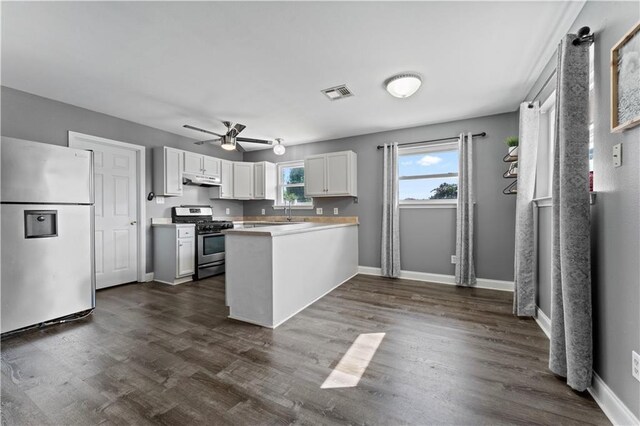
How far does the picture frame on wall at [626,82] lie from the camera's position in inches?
47.2

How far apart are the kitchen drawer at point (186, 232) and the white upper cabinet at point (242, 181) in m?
1.33

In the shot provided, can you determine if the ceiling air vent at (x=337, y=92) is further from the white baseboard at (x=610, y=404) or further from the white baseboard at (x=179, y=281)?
the white baseboard at (x=179, y=281)

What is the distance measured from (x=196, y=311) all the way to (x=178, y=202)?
2.44m

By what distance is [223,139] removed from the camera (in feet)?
11.6

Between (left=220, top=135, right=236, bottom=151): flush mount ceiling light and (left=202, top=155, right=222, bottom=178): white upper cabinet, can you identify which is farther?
(left=202, top=155, right=222, bottom=178): white upper cabinet

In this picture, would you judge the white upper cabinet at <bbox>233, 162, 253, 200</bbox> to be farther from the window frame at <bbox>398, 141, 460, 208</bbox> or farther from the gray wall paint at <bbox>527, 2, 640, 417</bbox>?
the gray wall paint at <bbox>527, 2, 640, 417</bbox>

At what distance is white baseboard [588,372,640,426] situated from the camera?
1.28 m

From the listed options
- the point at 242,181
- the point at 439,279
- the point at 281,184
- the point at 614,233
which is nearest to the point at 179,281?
the point at 242,181

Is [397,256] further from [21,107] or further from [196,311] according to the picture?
[21,107]

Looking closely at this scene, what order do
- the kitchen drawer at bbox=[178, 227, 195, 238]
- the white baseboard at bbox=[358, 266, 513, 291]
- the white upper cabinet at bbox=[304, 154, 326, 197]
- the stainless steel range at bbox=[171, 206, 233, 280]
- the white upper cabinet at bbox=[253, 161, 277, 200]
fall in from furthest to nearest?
1. the white upper cabinet at bbox=[253, 161, 277, 200]
2. the white upper cabinet at bbox=[304, 154, 326, 197]
3. the stainless steel range at bbox=[171, 206, 233, 280]
4. the kitchen drawer at bbox=[178, 227, 195, 238]
5. the white baseboard at bbox=[358, 266, 513, 291]

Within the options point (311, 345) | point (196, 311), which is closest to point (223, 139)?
point (196, 311)

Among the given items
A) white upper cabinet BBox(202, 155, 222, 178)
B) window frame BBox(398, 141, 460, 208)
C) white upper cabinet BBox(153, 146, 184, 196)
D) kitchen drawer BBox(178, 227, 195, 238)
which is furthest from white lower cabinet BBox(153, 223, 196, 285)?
window frame BBox(398, 141, 460, 208)

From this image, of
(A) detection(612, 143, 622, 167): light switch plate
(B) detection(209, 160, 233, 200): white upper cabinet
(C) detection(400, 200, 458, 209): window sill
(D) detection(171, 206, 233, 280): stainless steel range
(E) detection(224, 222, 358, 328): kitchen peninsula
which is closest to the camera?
(A) detection(612, 143, 622, 167): light switch plate

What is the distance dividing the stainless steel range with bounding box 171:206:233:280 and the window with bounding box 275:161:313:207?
1.25 metres
